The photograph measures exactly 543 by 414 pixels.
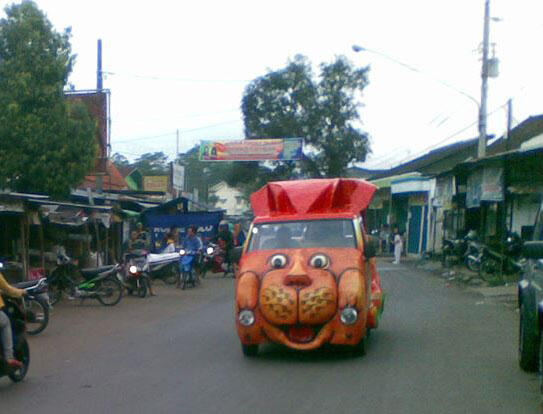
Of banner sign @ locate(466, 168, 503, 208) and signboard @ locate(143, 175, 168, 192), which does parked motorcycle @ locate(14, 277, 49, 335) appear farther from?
signboard @ locate(143, 175, 168, 192)

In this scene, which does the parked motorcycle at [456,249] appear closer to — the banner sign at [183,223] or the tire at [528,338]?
the banner sign at [183,223]

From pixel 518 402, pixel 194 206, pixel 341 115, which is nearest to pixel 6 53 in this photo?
pixel 518 402

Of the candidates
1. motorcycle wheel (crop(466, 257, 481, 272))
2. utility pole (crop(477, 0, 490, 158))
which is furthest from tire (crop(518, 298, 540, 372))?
utility pole (crop(477, 0, 490, 158))

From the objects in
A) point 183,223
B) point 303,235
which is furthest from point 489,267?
point 303,235

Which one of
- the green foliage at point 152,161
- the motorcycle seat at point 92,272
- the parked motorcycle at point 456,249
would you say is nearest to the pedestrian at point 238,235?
the parked motorcycle at point 456,249

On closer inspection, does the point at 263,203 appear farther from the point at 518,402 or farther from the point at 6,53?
the point at 6,53

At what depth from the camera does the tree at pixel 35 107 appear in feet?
64.0

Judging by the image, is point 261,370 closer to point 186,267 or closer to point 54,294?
point 54,294

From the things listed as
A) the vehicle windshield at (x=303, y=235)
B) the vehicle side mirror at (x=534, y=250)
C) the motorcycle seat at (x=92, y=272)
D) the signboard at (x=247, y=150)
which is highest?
the signboard at (x=247, y=150)

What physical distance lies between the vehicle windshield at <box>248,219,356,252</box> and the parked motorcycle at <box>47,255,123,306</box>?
7.45 metres

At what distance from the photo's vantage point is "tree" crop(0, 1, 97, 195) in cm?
1952

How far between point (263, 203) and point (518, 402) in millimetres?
5884

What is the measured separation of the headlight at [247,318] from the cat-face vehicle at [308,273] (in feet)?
0.04

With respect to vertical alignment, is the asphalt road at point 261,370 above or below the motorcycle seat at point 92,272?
below
